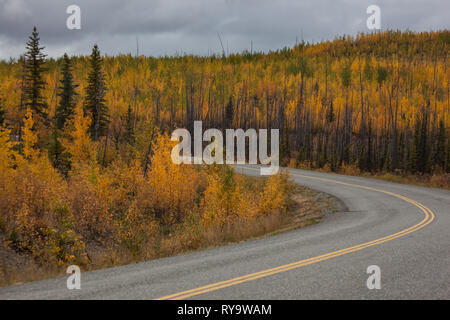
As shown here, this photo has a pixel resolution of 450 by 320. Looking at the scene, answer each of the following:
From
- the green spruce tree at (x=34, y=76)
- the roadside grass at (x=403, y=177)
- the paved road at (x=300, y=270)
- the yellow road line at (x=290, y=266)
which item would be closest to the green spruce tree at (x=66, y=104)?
the green spruce tree at (x=34, y=76)

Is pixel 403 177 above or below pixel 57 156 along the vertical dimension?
below

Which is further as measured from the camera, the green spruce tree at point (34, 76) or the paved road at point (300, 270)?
the green spruce tree at point (34, 76)

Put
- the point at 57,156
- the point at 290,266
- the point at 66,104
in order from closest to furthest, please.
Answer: the point at 290,266, the point at 57,156, the point at 66,104

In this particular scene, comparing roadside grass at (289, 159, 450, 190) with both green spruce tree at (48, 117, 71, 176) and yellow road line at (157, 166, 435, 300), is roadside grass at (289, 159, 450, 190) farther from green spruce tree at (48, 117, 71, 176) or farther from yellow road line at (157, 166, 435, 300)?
green spruce tree at (48, 117, 71, 176)

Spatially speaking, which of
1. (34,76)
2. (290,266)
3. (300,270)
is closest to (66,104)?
(34,76)

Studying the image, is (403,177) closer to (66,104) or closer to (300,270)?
(300,270)

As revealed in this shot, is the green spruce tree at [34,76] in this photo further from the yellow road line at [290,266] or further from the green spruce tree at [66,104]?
the yellow road line at [290,266]

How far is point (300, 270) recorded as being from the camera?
649 centimetres

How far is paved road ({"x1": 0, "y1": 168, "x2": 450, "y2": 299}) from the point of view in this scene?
546 centimetres

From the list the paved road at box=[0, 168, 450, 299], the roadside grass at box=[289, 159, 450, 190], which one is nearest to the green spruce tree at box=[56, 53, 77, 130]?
the roadside grass at box=[289, 159, 450, 190]

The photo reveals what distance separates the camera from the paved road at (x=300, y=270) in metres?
5.46

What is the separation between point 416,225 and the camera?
34.7 ft
